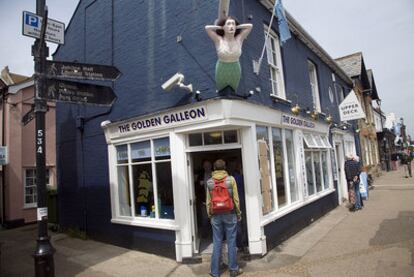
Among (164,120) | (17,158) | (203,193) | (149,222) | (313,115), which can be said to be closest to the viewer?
(164,120)

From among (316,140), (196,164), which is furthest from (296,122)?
(196,164)

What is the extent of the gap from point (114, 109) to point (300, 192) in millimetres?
5546

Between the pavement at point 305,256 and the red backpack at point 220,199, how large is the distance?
1230mm

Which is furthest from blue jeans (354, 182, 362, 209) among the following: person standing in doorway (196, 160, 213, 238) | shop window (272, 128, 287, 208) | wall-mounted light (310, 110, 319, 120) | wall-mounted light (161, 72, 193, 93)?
wall-mounted light (161, 72, 193, 93)

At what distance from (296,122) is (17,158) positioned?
→ 11026 mm

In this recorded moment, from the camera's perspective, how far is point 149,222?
7523 mm

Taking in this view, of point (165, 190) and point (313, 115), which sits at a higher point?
point (313, 115)

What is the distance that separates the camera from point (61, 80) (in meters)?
5.15

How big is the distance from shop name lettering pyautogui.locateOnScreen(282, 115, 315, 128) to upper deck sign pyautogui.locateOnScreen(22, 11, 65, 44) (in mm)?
5526

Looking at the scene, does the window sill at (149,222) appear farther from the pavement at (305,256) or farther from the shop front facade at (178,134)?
the pavement at (305,256)

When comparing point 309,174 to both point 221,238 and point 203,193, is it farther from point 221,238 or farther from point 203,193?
point 221,238

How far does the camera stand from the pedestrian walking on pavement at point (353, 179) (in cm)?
1088

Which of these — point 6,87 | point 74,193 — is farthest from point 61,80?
point 6,87

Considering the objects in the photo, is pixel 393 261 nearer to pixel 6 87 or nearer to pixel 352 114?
pixel 352 114
